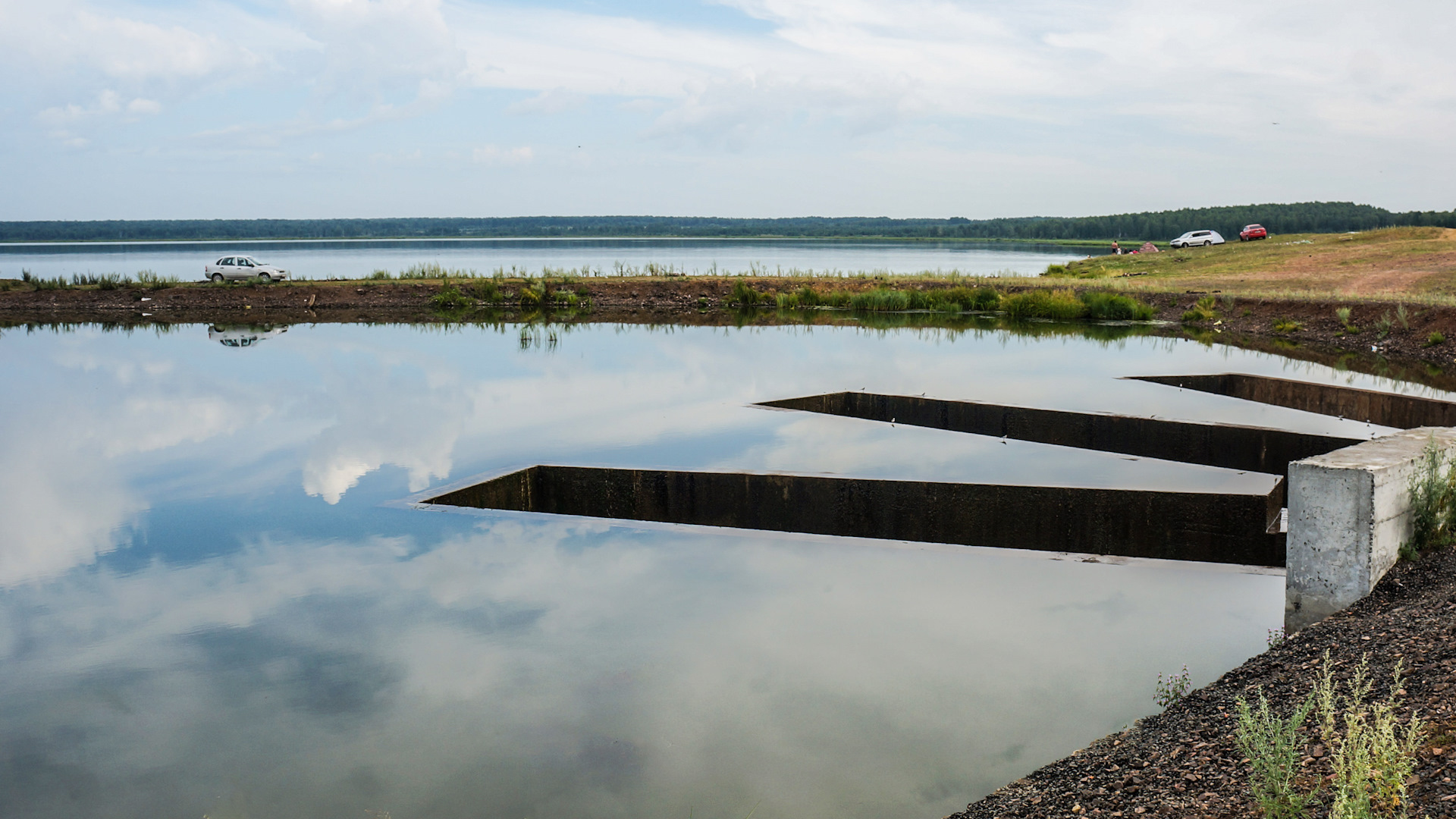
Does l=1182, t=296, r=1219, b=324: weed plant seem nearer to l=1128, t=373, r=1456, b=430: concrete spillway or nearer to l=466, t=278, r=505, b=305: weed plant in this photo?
l=1128, t=373, r=1456, b=430: concrete spillway

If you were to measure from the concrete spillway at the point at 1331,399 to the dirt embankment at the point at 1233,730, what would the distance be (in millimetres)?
8107

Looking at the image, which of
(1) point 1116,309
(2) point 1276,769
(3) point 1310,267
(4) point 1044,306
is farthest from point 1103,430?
(3) point 1310,267

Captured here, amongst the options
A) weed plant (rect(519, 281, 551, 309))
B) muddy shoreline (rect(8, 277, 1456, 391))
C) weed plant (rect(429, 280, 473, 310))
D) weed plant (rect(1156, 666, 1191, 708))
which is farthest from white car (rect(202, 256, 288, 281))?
weed plant (rect(1156, 666, 1191, 708))

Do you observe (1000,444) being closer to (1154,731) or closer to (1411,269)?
(1154,731)

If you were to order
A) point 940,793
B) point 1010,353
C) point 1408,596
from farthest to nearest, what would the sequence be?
point 1010,353 → point 1408,596 → point 940,793

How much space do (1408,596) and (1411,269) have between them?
106 feet

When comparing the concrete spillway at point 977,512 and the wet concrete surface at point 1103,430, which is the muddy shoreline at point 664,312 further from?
the concrete spillway at point 977,512

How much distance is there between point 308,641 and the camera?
6625 mm

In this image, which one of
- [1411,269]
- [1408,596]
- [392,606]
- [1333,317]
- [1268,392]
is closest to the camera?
[1408,596]

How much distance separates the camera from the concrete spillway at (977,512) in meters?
8.50

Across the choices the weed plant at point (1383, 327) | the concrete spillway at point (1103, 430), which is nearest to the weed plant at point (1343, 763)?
the concrete spillway at point (1103, 430)

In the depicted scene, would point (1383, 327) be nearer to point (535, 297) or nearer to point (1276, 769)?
point (1276, 769)

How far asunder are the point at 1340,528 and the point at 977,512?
3.01 m

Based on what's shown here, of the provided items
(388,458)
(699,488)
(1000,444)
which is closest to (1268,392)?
(1000,444)
